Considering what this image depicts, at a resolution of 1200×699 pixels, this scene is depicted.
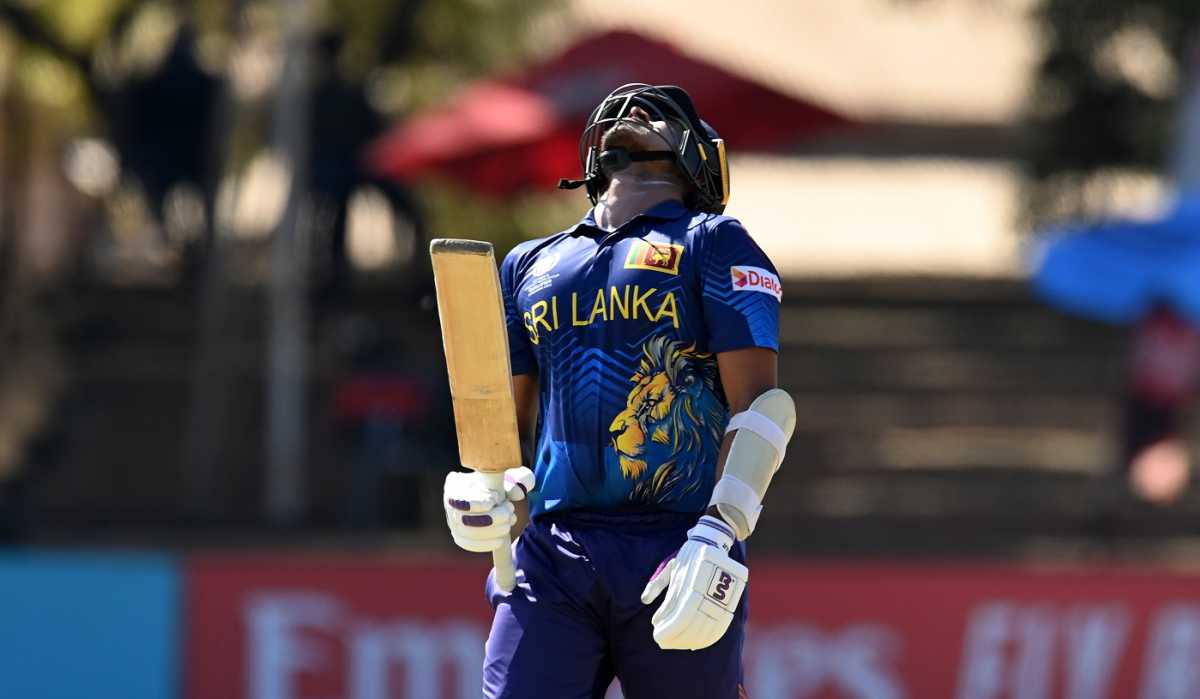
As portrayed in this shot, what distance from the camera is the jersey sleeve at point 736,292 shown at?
12.8 feet

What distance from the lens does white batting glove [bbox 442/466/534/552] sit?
388cm

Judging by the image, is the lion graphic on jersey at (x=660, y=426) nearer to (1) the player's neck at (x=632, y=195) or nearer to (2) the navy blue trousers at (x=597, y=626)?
(2) the navy blue trousers at (x=597, y=626)

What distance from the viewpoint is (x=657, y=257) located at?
3957 millimetres

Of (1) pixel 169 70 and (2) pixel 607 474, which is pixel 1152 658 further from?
(1) pixel 169 70

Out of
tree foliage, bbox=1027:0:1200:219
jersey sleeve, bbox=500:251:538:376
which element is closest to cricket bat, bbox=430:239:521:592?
jersey sleeve, bbox=500:251:538:376

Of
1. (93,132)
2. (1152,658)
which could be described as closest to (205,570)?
(1152,658)

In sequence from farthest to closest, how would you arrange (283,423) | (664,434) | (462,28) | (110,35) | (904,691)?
1. (462,28)
2. (110,35)
3. (283,423)
4. (904,691)
5. (664,434)

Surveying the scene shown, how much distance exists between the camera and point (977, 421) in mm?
12656

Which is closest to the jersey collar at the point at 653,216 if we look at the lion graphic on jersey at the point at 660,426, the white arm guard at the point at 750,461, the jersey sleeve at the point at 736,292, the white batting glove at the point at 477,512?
the jersey sleeve at the point at 736,292

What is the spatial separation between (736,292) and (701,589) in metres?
0.57

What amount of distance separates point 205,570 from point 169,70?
182 inches

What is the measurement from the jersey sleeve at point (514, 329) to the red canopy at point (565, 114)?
234 inches

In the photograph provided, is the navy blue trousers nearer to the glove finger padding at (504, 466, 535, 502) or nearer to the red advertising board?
the glove finger padding at (504, 466, 535, 502)

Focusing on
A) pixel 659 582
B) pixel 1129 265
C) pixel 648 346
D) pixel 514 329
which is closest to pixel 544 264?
pixel 514 329
